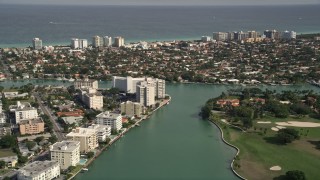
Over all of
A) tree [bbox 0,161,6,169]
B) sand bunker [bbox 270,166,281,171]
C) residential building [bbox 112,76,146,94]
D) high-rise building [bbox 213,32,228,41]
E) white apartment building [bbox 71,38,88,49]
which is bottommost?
sand bunker [bbox 270,166,281,171]

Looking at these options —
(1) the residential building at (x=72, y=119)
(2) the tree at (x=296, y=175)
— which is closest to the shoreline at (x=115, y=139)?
(1) the residential building at (x=72, y=119)

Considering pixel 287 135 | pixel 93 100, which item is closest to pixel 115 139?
pixel 93 100

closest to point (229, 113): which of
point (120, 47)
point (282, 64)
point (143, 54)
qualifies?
point (282, 64)

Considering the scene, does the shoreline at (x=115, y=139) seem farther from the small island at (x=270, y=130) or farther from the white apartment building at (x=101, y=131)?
the small island at (x=270, y=130)

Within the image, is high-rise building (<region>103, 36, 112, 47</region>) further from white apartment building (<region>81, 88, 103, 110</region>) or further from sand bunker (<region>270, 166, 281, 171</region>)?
sand bunker (<region>270, 166, 281, 171</region>)

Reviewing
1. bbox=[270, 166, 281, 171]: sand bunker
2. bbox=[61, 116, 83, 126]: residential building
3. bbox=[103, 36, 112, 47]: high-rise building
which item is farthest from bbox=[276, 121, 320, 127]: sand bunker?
bbox=[103, 36, 112, 47]: high-rise building

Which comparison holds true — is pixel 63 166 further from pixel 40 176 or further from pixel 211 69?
pixel 211 69
